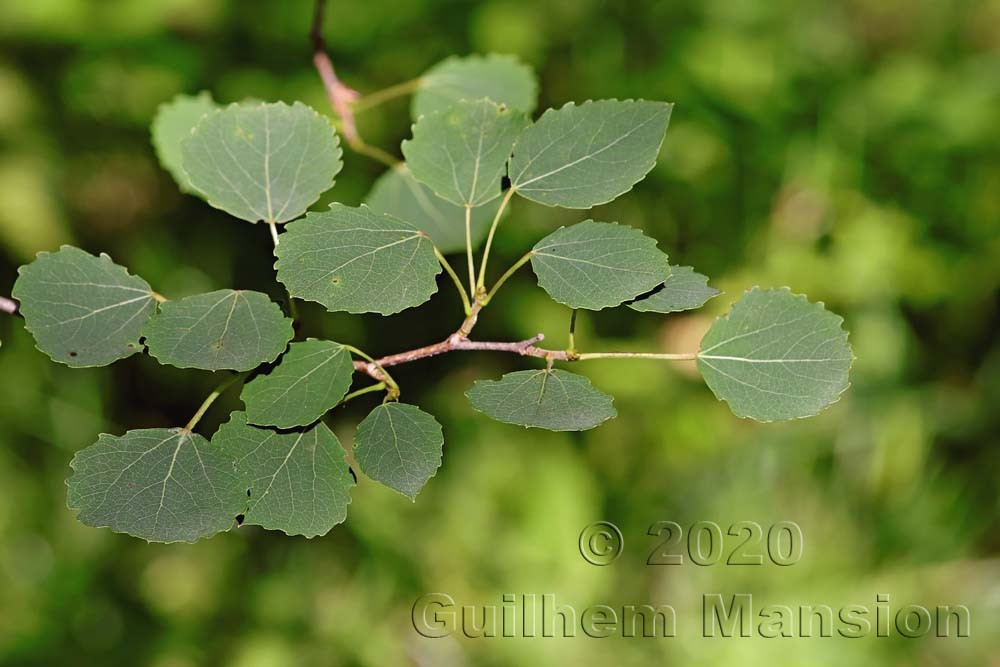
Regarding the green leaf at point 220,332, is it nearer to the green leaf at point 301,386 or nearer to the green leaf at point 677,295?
the green leaf at point 301,386

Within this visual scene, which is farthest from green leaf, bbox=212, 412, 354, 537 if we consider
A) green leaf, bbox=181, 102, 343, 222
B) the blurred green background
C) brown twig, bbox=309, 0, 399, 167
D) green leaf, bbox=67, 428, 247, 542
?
the blurred green background

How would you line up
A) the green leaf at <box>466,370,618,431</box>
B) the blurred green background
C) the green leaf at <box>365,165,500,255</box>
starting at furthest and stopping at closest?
1. the blurred green background
2. the green leaf at <box>365,165,500,255</box>
3. the green leaf at <box>466,370,618,431</box>

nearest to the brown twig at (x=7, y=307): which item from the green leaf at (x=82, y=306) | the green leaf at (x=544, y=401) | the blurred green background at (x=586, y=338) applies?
the green leaf at (x=82, y=306)

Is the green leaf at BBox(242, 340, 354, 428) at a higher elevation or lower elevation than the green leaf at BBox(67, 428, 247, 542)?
higher
